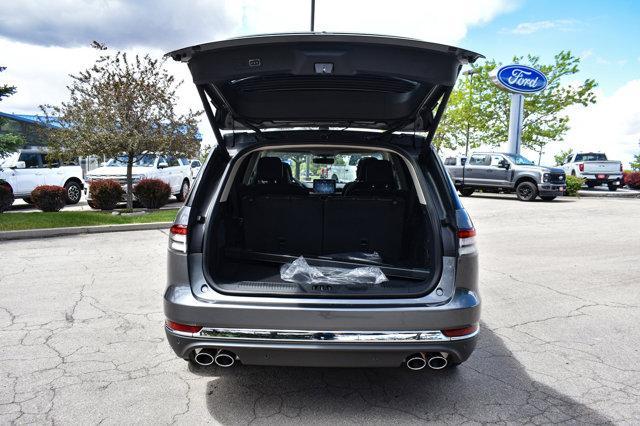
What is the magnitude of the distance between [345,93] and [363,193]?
1308 mm

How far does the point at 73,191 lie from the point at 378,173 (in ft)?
50.7

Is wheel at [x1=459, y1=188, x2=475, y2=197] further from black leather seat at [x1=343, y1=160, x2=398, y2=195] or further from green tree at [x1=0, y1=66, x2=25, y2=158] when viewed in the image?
black leather seat at [x1=343, y1=160, x2=398, y2=195]

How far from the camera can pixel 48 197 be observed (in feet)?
42.2

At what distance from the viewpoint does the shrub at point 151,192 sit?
14.0 metres

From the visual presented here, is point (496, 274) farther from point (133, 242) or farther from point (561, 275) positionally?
point (133, 242)

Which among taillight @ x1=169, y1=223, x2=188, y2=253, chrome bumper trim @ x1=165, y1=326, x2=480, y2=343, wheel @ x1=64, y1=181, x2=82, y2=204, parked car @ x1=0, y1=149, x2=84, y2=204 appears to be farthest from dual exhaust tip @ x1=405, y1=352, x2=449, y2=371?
wheel @ x1=64, y1=181, x2=82, y2=204

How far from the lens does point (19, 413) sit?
2.85 m

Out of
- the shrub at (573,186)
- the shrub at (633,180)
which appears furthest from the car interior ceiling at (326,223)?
the shrub at (633,180)

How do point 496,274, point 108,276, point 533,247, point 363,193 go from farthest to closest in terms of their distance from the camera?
point 533,247, point 496,274, point 108,276, point 363,193

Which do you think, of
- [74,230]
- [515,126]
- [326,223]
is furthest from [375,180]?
[515,126]

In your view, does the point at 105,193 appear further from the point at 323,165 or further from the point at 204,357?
the point at 204,357

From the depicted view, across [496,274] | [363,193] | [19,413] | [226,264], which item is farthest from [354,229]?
[496,274]

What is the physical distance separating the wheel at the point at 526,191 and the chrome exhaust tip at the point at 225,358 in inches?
714

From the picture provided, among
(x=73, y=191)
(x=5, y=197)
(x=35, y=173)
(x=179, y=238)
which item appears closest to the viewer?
(x=179, y=238)
